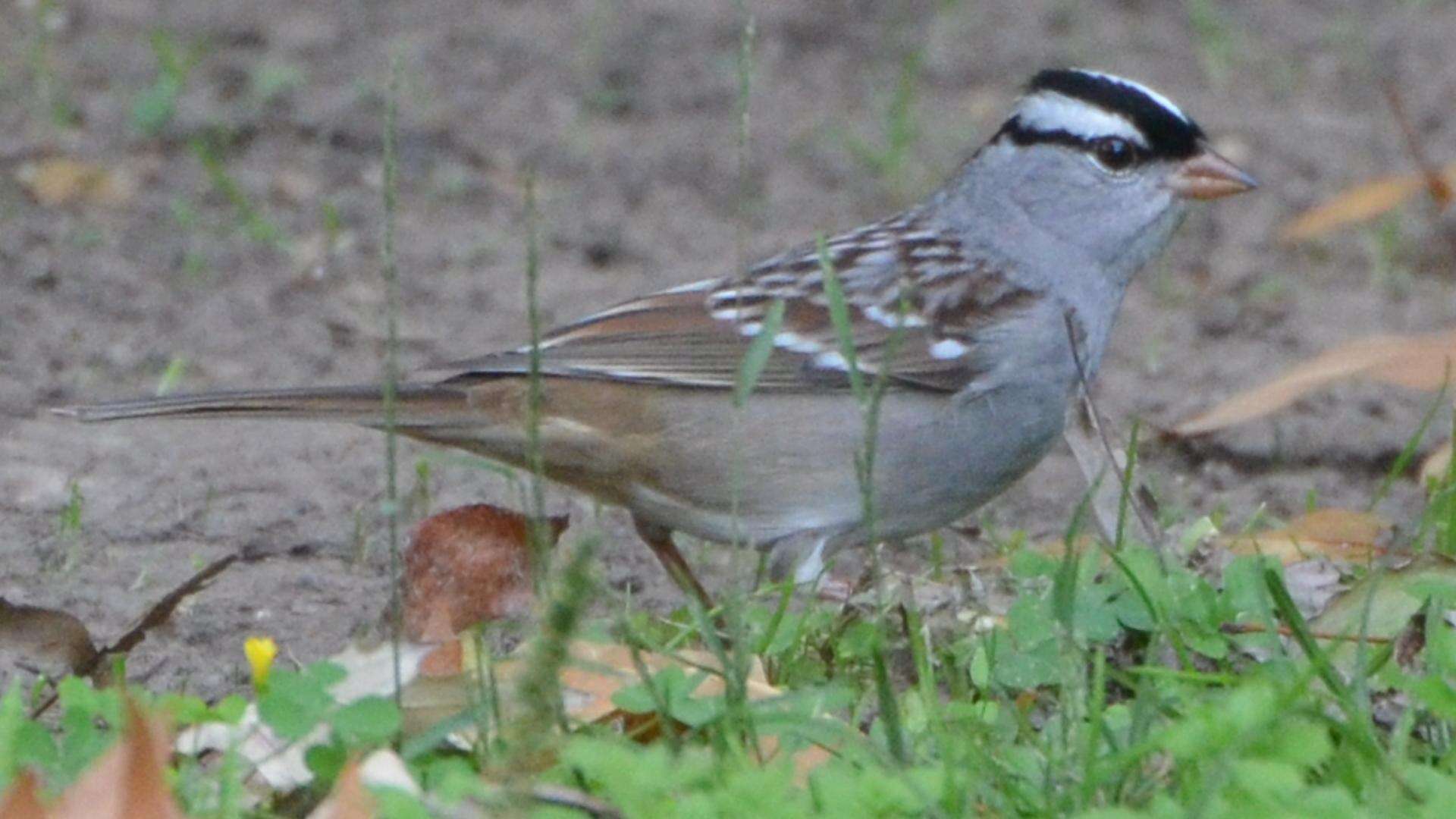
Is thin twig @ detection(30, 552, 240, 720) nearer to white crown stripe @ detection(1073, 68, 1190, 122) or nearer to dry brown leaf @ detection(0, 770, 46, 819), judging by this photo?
dry brown leaf @ detection(0, 770, 46, 819)

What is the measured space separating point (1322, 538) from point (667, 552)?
1047 mm

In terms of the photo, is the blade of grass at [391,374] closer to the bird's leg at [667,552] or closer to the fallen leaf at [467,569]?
the fallen leaf at [467,569]

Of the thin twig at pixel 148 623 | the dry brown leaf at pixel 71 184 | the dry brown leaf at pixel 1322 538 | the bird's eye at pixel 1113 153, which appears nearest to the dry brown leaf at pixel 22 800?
the thin twig at pixel 148 623

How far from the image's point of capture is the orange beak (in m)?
4.45

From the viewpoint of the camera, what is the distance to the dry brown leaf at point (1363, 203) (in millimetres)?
5637

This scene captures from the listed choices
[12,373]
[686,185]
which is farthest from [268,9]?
[12,373]

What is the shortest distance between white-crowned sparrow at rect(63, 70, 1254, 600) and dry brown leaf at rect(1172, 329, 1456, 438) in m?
0.36

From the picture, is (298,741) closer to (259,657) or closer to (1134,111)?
(259,657)

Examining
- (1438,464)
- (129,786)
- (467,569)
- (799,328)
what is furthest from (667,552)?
(129,786)

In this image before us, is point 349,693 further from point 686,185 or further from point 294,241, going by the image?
point 686,185

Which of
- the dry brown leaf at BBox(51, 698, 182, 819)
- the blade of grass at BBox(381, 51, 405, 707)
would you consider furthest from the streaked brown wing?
the dry brown leaf at BBox(51, 698, 182, 819)

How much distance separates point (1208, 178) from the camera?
4461 mm

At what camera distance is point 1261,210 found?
21.3ft

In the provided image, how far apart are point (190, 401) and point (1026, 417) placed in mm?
1323
